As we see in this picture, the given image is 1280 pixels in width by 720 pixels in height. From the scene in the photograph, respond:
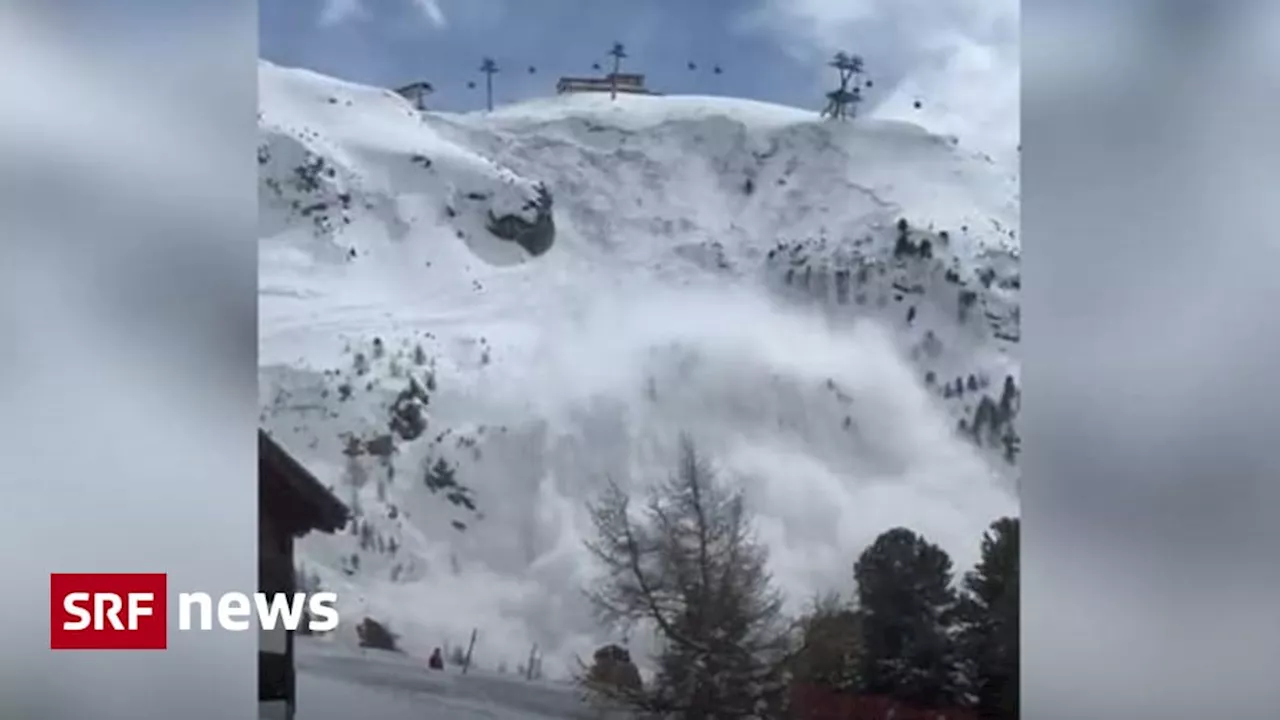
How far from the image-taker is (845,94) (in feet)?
6.78

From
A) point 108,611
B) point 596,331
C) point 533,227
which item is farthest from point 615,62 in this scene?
point 108,611

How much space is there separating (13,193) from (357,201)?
0.53 metres

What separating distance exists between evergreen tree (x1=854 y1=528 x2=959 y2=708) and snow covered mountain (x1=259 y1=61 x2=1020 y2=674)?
37mm

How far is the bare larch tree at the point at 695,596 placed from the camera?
2.02 m

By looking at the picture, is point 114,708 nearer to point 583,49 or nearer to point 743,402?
point 743,402

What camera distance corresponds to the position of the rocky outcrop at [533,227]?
6.73 feet

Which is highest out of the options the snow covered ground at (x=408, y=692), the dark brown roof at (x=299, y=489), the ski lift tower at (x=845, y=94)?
the ski lift tower at (x=845, y=94)

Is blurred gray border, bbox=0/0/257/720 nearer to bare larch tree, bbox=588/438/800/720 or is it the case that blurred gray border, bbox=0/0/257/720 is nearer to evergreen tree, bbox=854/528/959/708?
bare larch tree, bbox=588/438/800/720

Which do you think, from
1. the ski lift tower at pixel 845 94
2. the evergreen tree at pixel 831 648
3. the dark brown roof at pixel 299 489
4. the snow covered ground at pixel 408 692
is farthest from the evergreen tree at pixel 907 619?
the dark brown roof at pixel 299 489

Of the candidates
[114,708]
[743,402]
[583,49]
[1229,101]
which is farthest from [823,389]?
[114,708]

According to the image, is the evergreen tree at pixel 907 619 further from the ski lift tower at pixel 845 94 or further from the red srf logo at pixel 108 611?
the red srf logo at pixel 108 611

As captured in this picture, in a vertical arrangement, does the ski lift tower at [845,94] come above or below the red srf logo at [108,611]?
above

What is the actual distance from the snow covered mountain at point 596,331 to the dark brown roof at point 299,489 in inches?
0.9

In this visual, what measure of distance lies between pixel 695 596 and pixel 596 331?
0.46 meters
